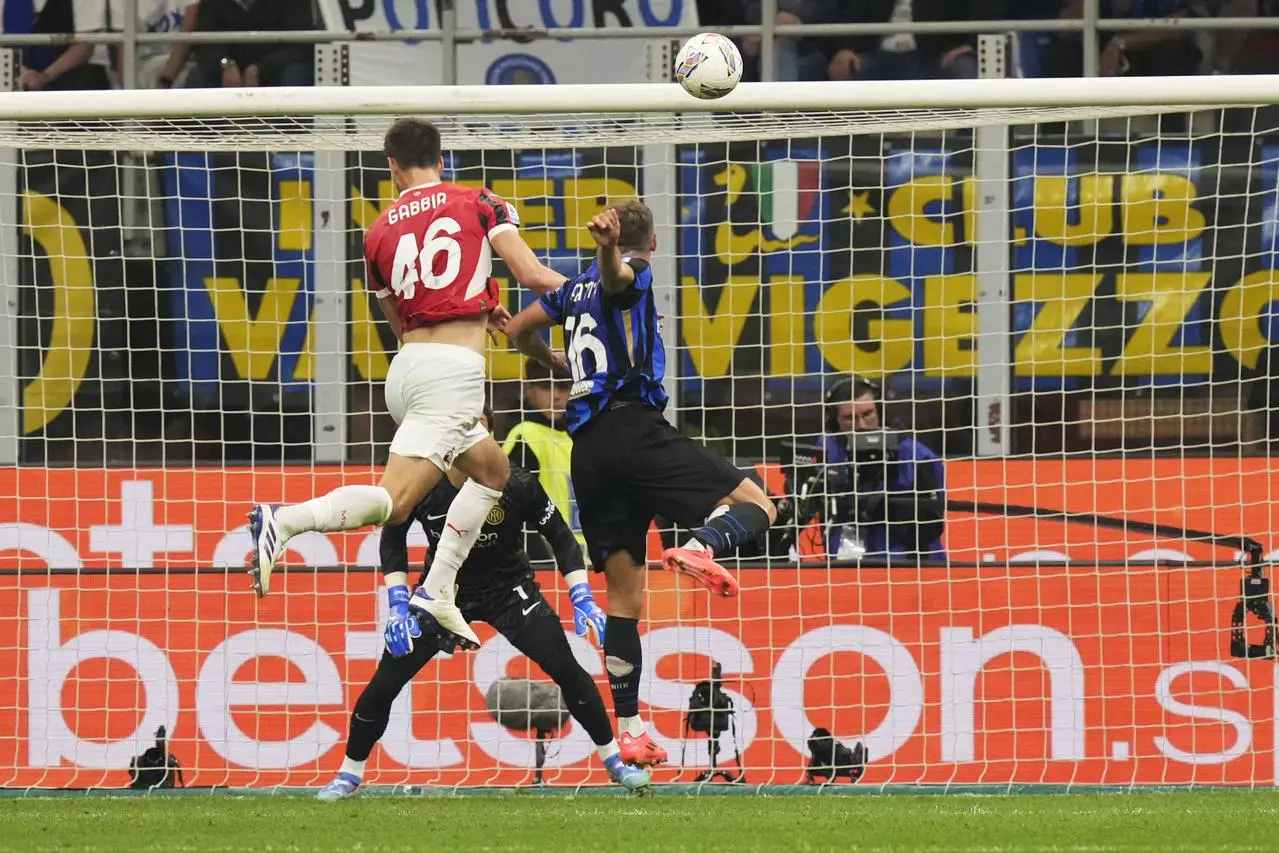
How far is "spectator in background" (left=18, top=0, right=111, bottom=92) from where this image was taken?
→ 11492 mm

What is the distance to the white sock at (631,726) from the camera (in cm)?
742

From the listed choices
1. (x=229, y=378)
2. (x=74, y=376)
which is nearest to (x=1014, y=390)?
(x=229, y=378)

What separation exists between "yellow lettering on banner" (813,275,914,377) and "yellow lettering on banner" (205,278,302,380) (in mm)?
2899

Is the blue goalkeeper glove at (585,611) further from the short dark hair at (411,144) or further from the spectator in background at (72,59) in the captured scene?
the spectator in background at (72,59)

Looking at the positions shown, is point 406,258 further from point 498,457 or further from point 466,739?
point 466,739

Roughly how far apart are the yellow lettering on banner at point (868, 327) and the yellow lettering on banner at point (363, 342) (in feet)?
7.86

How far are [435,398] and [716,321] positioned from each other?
371cm

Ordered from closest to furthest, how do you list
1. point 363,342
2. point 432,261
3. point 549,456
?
point 432,261 → point 549,456 → point 363,342

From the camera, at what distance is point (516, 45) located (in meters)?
11.5

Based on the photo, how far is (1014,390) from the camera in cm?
1000

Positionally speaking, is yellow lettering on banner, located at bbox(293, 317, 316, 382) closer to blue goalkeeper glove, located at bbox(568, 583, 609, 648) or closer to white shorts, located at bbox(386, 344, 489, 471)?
blue goalkeeper glove, located at bbox(568, 583, 609, 648)

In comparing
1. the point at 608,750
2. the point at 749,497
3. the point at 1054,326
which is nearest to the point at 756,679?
the point at 608,750

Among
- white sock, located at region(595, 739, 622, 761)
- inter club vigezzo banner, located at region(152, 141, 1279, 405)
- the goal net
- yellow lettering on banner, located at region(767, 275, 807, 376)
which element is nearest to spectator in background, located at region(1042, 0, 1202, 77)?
the goal net

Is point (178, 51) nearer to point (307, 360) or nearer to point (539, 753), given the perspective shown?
point (307, 360)
